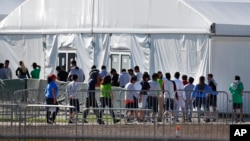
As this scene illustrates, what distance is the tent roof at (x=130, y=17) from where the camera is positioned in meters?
31.0

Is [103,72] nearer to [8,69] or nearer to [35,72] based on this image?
[35,72]

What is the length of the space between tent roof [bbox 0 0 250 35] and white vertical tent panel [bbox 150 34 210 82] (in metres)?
0.27

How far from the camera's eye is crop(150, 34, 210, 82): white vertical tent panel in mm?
31250

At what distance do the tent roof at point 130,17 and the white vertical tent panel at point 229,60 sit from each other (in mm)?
653

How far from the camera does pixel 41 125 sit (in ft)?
64.4

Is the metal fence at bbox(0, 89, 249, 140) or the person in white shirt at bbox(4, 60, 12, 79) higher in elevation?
the person in white shirt at bbox(4, 60, 12, 79)

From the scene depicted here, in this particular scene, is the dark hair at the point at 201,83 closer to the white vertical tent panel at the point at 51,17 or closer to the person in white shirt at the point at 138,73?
the person in white shirt at the point at 138,73

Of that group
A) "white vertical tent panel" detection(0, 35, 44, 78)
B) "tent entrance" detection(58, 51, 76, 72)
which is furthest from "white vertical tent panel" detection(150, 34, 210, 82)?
"white vertical tent panel" detection(0, 35, 44, 78)

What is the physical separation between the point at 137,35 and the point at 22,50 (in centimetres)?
686

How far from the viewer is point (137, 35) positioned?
3372 cm

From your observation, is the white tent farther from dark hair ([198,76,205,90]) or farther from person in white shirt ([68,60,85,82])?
dark hair ([198,76,205,90])

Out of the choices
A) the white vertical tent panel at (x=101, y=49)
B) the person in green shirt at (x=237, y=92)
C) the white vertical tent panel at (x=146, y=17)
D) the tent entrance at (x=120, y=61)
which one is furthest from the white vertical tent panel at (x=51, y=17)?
the person in green shirt at (x=237, y=92)

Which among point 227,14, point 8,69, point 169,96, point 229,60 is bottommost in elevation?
point 169,96

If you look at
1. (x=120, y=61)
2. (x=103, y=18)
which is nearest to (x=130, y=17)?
(x=103, y=18)
